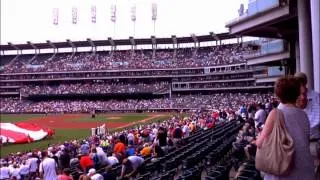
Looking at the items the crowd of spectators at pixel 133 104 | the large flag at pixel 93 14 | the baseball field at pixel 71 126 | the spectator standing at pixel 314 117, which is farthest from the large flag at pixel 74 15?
the spectator standing at pixel 314 117

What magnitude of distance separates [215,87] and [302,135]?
8427cm

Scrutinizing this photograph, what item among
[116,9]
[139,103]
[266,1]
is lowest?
[139,103]

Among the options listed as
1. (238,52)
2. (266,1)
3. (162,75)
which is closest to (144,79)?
(162,75)

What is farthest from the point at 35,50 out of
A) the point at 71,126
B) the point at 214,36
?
the point at 71,126

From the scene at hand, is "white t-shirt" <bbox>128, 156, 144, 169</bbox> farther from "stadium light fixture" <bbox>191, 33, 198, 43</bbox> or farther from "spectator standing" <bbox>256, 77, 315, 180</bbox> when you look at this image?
"stadium light fixture" <bbox>191, 33, 198, 43</bbox>

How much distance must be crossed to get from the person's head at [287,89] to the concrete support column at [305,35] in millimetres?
11236

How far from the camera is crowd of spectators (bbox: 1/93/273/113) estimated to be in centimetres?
7931

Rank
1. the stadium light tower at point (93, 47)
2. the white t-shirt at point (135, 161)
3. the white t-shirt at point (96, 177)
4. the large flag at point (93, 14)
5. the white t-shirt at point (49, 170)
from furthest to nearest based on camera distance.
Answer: the large flag at point (93, 14) < the stadium light tower at point (93, 47) < the white t-shirt at point (135, 161) < the white t-shirt at point (49, 170) < the white t-shirt at point (96, 177)

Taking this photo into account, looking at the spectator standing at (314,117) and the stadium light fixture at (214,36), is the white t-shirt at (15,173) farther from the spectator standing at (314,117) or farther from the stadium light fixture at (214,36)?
the stadium light fixture at (214,36)

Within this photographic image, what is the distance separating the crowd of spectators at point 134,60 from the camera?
91312mm

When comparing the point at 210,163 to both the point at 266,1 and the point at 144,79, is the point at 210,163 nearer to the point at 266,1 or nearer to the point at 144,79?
the point at 266,1

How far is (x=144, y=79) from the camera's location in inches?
3679

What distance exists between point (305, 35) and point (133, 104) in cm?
6947

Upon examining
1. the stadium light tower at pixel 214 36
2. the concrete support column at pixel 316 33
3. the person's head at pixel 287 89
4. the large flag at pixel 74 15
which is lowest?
the person's head at pixel 287 89
